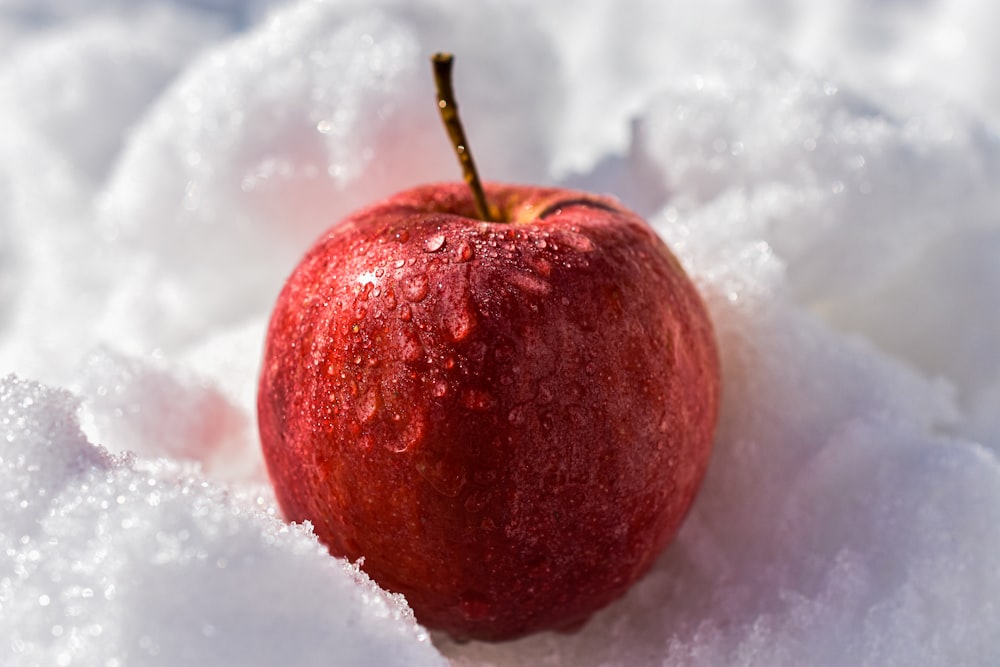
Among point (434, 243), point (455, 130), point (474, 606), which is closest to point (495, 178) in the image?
point (455, 130)

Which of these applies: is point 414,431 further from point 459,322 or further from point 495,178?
point 495,178

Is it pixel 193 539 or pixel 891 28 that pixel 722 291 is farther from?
pixel 891 28

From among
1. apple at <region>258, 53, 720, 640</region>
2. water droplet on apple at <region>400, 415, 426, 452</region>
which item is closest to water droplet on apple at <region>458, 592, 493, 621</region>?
apple at <region>258, 53, 720, 640</region>

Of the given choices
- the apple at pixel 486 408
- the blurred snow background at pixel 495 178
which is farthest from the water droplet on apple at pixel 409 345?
the blurred snow background at pixel 495 178

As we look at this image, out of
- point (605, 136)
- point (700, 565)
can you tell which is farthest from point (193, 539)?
point (605, 136)

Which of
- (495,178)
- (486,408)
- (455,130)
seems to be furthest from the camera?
(495,178)

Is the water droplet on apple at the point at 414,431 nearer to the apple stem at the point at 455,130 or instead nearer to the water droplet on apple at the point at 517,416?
the water droplet on apple at the point at 517,416
